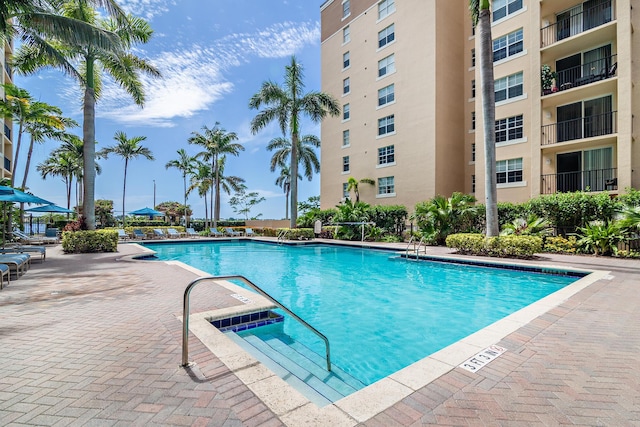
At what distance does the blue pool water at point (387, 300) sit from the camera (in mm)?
5129

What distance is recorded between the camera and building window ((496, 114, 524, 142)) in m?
19.2

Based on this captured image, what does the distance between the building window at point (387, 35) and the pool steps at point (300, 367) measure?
26489 millimetres

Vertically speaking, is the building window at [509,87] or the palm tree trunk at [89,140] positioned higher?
the building window at [509,87]

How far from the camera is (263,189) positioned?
51000 mm

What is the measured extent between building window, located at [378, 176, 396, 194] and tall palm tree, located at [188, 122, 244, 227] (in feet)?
49.4

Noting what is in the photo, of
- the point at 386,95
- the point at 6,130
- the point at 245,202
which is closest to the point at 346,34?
the point at 386,95

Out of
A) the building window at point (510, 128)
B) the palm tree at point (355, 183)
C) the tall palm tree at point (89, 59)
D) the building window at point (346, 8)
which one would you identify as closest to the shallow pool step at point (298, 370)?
the tall palm tree at point (89, 59)

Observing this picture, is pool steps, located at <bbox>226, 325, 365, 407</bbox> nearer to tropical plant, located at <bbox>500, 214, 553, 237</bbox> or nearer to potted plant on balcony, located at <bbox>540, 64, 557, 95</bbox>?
tropical plant, located at <bbox>500, 214, 553, 237</bbox>

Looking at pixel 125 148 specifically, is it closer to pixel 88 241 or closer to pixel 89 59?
pixel 89 59

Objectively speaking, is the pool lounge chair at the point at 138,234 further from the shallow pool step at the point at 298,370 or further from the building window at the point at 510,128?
the building window at the point at 510,128

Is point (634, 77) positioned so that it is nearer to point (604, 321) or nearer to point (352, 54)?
point (604, 321)

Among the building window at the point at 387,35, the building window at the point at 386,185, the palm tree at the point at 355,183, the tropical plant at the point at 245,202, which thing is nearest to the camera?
the building window at the point at 386,185

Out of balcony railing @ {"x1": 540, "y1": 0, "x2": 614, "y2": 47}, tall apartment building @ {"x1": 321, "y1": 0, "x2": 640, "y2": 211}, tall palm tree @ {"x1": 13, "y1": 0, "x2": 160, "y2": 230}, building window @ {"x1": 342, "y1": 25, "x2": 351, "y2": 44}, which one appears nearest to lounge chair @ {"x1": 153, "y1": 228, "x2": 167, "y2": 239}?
tall palm tree @ {"x1": 13, "y1": 0, "x2": 160, "y2": 230}

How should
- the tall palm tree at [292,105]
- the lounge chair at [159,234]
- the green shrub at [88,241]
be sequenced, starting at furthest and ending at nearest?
the lounge chair at [159,234], the tall palm tree at [292,105], the green shrub at [88,241]
